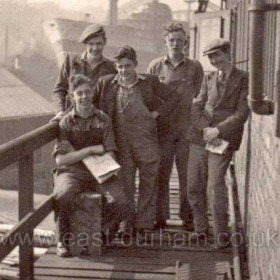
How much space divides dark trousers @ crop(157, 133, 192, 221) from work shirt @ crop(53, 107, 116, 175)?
2.60 ft

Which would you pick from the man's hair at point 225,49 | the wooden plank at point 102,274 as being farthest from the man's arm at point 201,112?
the wooden plank at point 102,274

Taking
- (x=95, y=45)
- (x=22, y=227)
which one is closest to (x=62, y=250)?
(x=22, y=227)

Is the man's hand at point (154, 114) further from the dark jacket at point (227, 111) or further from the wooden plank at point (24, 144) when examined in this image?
the wooden plank at point (24, 144)

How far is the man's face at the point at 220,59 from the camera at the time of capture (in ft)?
14.5

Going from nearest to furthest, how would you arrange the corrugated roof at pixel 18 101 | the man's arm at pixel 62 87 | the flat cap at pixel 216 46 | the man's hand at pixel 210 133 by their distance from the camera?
the flat cap at pixel 216 46 → the man's hand at pixel 210 133 → the man's arm at pixel 62 87 → the corrugated roof at pixel 18 101

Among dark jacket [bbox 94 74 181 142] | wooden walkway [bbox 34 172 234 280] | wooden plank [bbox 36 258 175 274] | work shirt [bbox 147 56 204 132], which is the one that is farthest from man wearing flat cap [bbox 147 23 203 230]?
wooden plank [bbox 36 258 175 274]

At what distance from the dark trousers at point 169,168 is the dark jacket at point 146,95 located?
29 centimetres

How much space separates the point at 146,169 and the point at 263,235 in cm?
209

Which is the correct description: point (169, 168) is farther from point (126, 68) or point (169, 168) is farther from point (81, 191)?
point (126, 68)

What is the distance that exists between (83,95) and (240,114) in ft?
4.36

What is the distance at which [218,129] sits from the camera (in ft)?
15.2

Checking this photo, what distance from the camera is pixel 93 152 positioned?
479 cm

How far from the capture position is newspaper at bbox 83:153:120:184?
4727 millimetres

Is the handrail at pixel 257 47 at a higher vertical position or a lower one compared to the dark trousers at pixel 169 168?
higher
